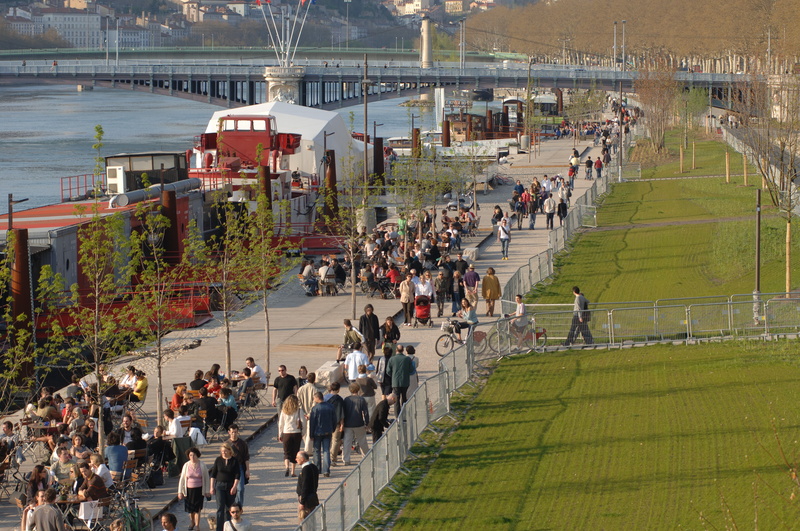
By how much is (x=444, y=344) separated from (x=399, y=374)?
A: 5.61 m

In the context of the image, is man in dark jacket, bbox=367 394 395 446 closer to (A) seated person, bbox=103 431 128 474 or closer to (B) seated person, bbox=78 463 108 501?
(A) seated person, bbox=103 431 128 474

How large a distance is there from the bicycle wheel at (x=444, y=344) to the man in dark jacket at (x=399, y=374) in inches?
208

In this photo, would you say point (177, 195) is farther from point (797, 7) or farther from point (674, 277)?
point (797, 7)

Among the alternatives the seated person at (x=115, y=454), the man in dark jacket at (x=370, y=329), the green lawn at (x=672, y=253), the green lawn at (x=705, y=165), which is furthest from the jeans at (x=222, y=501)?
the green lawn at (x=705, y=165)

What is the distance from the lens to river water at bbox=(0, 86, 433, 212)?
83812 millimetres

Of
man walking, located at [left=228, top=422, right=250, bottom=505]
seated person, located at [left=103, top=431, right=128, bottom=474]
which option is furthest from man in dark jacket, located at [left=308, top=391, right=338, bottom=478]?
seated person, located at [left=103, top=431, right=128, bottom=474]

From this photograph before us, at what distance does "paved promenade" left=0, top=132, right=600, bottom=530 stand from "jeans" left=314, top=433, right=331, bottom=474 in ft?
0.61

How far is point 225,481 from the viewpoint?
14.8 m

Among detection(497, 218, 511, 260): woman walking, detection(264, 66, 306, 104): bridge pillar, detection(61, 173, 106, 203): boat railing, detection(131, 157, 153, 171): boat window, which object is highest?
detection(264, 66, 306, 104): bridge pillar

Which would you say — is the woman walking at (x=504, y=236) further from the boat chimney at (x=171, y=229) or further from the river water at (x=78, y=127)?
the river water at (x=78, y=127)

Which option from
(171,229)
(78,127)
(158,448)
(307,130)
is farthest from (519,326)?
(78,127)

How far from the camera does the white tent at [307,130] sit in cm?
5662

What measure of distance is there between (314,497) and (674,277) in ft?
70.1

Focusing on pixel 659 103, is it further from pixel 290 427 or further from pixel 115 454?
pixel 115 454
